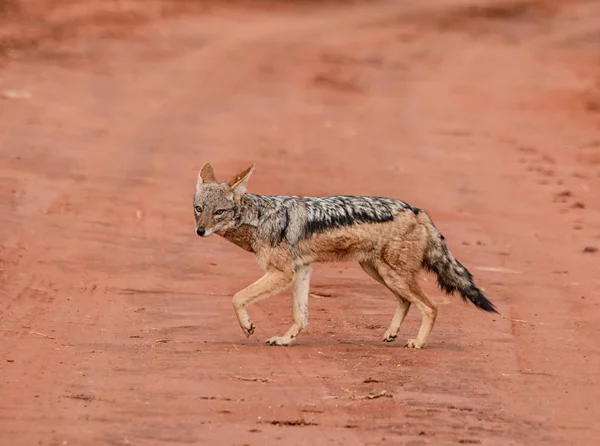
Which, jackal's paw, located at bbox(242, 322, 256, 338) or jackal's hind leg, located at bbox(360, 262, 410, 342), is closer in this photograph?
jackal's paw, located at bbox(242, 322, 256, 338)

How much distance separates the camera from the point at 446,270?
36.3 feet

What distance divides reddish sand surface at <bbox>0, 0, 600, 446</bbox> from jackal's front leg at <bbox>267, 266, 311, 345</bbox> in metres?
0.24

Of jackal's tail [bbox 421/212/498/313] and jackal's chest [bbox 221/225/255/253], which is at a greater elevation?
jackal's chest [bbox 221/225/255/253]

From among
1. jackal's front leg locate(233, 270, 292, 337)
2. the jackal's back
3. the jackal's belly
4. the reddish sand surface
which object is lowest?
the reddish sand surface

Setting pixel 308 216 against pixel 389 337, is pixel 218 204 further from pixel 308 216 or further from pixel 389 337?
pixel 389 337

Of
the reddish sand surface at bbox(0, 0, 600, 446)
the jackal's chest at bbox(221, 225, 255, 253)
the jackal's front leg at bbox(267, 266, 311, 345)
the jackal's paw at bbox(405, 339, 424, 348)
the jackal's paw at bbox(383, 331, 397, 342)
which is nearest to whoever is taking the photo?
the reddish sand surface at bbox(0, 0, 600, 446)

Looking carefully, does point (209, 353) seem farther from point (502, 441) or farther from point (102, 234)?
point (102, 234)

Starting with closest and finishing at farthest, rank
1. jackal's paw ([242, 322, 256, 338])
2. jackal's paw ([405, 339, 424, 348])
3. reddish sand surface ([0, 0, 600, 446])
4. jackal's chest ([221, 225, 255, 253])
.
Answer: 1. reddish sand surface ([0, 0, 600, 446])
2. jackal's paw ([242, 322, 256, 338])
3. jackal's paw ([405, 339, 424, 348])
4. jackal's chest ([221, 225, 255, 253])

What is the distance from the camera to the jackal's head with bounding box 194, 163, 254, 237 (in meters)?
10.6

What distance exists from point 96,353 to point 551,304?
4822 millimetres

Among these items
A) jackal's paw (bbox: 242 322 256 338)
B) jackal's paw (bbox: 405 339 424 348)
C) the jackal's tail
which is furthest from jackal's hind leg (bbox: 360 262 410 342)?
jackal's paw (bbox: 242 322 256 338)

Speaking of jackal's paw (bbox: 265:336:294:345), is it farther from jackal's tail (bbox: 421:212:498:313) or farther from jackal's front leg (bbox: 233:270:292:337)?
jackal's tail (bbox: 421:212:498:313)

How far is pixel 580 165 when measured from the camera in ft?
73.6

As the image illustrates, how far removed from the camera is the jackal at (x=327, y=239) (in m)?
10.8
